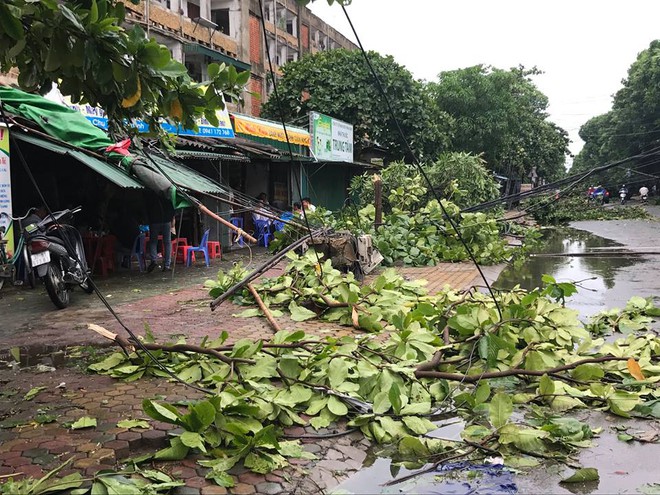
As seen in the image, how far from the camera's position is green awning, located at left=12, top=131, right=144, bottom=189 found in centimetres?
836

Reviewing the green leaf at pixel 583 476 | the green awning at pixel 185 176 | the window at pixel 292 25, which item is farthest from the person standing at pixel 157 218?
the window at pixel 292 25

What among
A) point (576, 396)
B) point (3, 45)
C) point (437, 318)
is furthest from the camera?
point (437, 318)

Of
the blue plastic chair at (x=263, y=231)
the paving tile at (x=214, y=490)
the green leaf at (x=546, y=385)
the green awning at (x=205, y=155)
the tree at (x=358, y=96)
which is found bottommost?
the paving tile at (x=214, y=490)

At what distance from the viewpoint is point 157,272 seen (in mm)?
10945

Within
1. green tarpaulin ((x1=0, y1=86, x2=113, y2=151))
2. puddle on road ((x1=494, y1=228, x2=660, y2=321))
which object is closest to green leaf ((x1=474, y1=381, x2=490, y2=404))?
puddle on road ((x1=494, y1=228, x2=660, y2=321))

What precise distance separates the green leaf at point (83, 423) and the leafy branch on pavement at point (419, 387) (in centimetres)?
49

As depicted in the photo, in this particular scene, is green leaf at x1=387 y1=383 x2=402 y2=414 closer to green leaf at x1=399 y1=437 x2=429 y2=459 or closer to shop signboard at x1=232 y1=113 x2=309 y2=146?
green leaf at x1=399 y1=437 x2=429 y2=459

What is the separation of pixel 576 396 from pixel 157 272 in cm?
840

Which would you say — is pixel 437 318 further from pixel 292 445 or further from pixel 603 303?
pixel 603 303

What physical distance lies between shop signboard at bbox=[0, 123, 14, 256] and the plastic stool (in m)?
5.65

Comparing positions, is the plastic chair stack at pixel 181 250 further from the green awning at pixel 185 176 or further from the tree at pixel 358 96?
the tree at pixel 358 96

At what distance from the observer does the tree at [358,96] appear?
22.6 meters

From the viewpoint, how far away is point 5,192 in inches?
320

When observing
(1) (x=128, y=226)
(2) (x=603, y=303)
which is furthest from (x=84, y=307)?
(2) (x=603, y=303)
